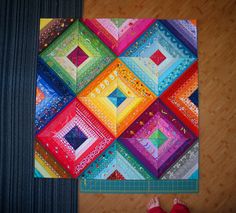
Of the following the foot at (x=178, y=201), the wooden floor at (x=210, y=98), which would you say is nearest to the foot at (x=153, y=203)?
the wooden floor at (x=210, y=98)

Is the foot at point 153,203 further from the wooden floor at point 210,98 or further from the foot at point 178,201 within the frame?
the foot at point 178,201

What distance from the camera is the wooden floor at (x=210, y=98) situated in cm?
198

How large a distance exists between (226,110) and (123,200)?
51.0 inches

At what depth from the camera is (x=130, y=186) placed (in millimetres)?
1974

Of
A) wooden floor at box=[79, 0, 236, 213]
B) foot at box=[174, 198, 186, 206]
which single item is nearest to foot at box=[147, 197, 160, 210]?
wooden floor at box=[79, 0, 236, 213]

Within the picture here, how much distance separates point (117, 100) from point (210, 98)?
35.0 inches

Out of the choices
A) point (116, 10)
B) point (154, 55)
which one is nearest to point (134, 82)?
point (154, 55)

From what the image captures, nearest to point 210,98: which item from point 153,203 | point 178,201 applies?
point 178,201

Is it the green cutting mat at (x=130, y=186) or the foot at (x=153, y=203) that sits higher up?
the green cutting mat at (x=130, y=186)

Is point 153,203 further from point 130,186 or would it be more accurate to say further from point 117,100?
point 117,100

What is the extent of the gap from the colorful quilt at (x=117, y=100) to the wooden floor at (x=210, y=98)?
0.10 metres

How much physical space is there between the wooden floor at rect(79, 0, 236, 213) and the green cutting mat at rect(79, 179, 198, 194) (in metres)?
0.06

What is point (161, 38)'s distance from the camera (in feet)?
6.64

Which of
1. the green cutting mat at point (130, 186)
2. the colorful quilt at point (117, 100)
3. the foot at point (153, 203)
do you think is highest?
the colorful quilt at point (117, 100)
